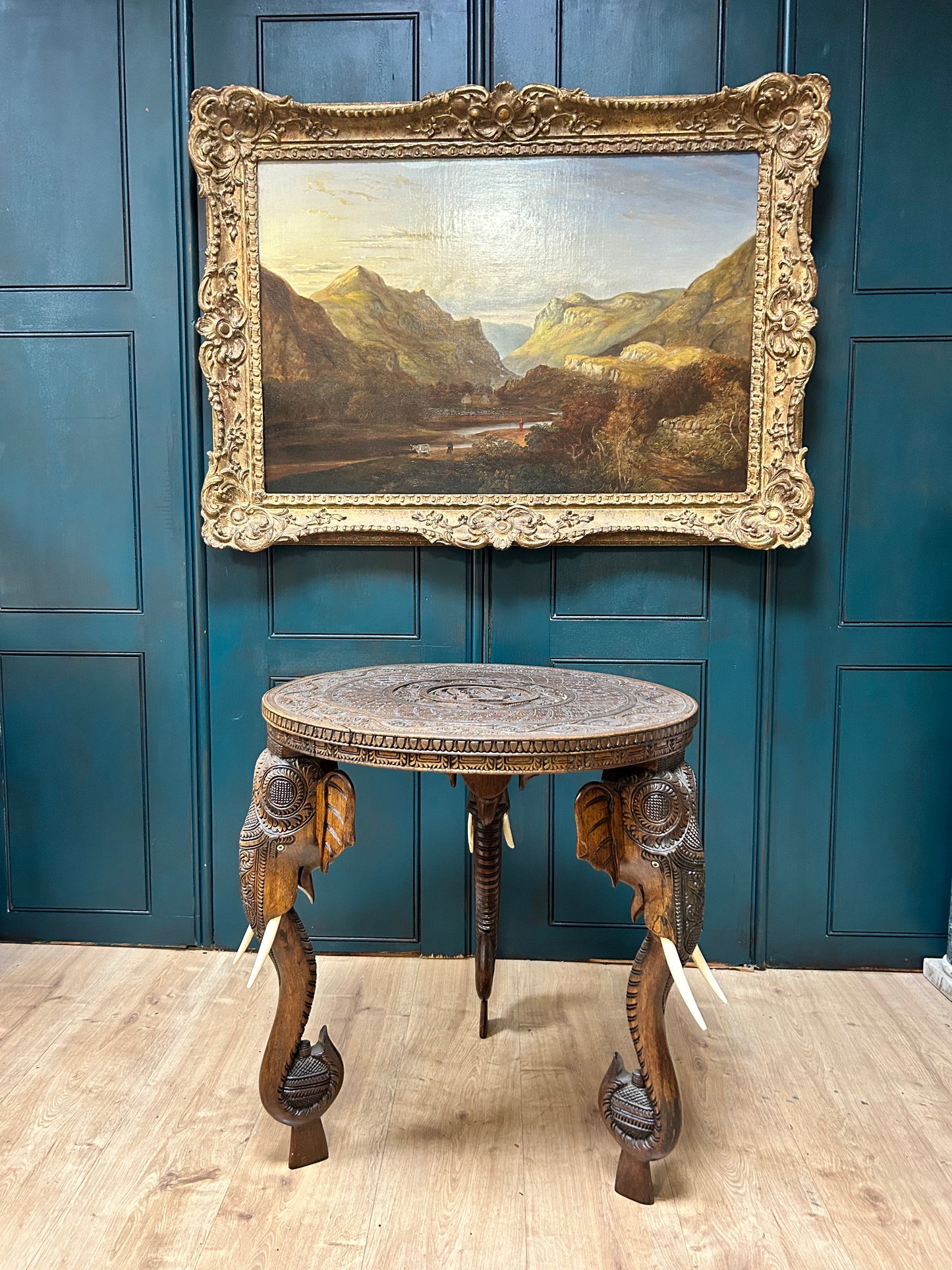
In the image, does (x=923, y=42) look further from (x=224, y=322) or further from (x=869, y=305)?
(x=224, y=322)

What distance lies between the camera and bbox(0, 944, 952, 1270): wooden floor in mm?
1684

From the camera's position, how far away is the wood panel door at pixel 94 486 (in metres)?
2.68

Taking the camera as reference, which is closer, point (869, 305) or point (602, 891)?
point (869, 305)

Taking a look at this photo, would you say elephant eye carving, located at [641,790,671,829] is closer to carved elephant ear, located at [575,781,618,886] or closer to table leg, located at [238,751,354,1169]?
carved elephant ear, located at [575,781,618,886]

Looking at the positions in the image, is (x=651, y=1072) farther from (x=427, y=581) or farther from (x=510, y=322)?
(x=510, y=322)

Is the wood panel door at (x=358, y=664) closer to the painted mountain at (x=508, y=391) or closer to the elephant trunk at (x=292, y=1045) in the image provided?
the painted mountain at (x=508, y=391)

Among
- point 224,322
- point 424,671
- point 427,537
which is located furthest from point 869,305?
point 224,322

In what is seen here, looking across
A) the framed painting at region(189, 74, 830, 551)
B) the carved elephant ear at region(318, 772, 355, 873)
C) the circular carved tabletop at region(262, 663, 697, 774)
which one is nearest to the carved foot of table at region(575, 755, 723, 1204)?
the circular carved tabletop at region(262, 663, 697, 774)

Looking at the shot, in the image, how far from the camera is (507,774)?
173 centimetres

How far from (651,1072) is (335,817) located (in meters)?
0.86

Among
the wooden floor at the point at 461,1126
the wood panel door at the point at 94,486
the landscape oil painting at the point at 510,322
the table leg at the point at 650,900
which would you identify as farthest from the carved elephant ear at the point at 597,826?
the wood panel door at the point at 94,486

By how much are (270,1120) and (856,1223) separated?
136 cm

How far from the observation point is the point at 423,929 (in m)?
2.86

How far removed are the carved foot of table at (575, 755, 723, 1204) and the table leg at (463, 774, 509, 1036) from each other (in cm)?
50
